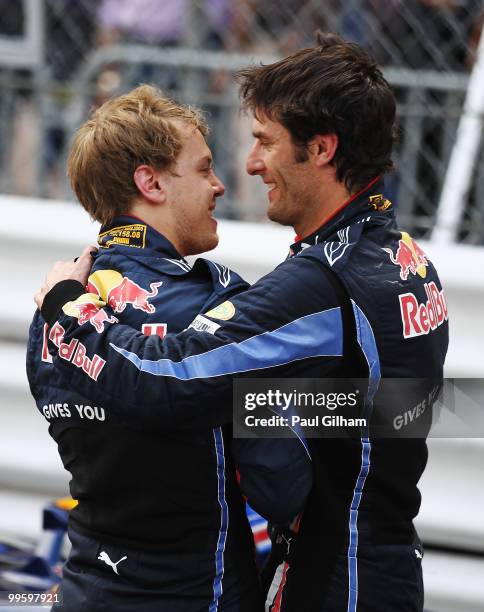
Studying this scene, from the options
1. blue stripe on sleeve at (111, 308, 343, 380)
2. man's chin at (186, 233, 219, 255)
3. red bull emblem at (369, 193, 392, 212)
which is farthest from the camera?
man's chin at (186, 233, 219, 255)

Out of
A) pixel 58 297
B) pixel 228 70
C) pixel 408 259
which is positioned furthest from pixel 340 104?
pixel 228 70

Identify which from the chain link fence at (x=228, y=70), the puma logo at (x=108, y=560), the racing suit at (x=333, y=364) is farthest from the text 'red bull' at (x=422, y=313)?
the chain link fence at (x=228, y=70)

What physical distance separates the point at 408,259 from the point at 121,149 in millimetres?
617

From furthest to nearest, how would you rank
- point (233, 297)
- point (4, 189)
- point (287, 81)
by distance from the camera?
point (4, 189) < point (287, 81) < point (233, 297)

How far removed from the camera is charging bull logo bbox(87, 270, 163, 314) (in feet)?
6.42

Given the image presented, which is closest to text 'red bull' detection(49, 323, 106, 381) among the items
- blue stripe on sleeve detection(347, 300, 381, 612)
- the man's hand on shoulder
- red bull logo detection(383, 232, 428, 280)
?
the man's hand on shoulder

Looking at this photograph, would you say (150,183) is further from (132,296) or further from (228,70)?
(228,70)

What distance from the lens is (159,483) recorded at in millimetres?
1937

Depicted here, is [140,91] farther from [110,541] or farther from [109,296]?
[110,541]

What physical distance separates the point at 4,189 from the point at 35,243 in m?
0.95

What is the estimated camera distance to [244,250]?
10.2 feet

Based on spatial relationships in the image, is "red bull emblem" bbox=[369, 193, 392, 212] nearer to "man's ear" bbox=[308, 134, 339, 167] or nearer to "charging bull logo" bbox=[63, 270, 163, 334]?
"man's ear" bbox=[308, 134, 339, 167]

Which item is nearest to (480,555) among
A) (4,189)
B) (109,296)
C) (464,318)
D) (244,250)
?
(464,318)

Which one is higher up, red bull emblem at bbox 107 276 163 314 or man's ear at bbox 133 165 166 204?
man's ear at bbox 133 165 166 204
